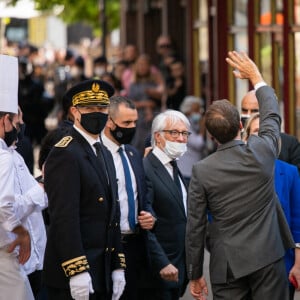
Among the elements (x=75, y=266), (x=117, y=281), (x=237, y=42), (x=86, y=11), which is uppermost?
(x=86, y=11)

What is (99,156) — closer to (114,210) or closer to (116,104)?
(114,210)

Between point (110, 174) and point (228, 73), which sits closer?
point (110, 174)

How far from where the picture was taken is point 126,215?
26.6 ft

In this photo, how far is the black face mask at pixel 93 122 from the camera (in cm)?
720

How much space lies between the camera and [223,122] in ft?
23.0

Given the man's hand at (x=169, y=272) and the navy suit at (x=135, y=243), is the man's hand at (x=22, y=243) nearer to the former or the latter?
the navy suit at (x=135, y=243)

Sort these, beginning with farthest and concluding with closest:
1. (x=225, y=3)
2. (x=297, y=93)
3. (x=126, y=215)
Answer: (x=225, y=3) < (x=297, y=93) < (x=126, y=215)

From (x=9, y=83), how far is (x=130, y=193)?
1.18 meters

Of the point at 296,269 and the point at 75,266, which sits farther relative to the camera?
the point at 296,269

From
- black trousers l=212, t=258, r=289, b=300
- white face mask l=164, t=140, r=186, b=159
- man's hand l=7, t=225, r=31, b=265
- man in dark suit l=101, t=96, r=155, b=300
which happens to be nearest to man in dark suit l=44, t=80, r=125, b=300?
man's hand l=7, t=225, r=31, b=265

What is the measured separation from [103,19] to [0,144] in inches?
702

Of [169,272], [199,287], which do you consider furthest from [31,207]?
[169,272]

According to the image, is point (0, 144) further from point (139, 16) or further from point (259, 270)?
point (139, 16)

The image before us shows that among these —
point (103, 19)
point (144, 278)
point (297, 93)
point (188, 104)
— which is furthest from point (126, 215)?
point (103, 19)
